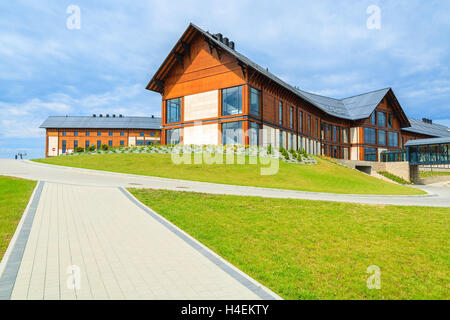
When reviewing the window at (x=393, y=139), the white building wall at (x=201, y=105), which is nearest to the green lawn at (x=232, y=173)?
the white building wall at (x=201, y=105)

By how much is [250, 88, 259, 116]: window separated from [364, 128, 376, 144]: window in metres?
29.1

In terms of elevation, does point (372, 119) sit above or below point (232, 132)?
above

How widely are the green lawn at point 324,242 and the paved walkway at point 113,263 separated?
683 mm

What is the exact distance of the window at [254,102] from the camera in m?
33.2

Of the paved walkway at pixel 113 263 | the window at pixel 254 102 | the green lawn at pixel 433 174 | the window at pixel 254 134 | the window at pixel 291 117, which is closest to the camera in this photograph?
the paved walkway at pixel 113 263

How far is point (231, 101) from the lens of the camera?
33.8 metres

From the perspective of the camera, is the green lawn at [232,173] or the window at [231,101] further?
the window at [231,101]

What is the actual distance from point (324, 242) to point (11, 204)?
10.4 meters

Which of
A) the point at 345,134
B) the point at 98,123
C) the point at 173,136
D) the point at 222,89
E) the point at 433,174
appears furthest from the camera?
the point at 98,123

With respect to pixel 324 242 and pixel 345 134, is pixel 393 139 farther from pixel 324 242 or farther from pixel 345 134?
pixel 324 242

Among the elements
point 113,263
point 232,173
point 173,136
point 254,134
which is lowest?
point 113,263

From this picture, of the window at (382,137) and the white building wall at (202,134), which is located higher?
the window at (382,137)


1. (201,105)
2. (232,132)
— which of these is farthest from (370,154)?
(201,105)

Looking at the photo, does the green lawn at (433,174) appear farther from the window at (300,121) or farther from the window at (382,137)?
the window at (300,121)
